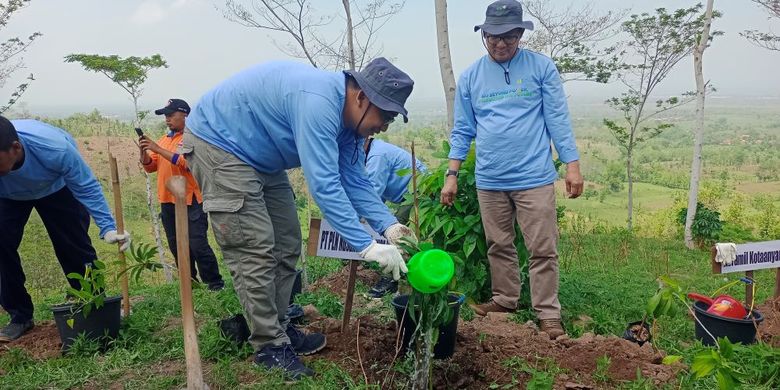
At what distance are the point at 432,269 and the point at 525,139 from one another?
149 centimetres

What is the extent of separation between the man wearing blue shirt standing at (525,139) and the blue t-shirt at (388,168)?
941mm

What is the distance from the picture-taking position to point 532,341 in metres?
2.89

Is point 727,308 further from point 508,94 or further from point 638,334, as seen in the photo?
point 508,94

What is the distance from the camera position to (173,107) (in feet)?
16.0

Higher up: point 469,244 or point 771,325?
point 469,244

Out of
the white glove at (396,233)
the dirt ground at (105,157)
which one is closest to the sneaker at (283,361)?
the white glove at (396,233)

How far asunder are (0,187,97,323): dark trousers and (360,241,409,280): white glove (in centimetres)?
235

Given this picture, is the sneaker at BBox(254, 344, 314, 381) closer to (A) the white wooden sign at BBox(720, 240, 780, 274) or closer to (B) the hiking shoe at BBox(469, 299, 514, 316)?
(B) the hiking shoe at BBox(469, 299, 514, 316)

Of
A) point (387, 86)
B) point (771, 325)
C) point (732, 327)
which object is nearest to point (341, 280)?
point (387, 86)

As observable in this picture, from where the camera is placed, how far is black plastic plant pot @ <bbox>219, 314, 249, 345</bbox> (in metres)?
2.91

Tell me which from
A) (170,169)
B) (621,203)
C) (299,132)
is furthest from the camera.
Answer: (621,203)

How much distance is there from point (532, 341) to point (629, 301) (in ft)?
5.64

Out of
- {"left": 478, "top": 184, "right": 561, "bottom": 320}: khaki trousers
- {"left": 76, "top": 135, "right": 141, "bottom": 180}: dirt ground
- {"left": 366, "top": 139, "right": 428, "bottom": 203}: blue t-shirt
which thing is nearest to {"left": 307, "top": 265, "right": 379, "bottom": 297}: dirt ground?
{"left": 366, "top": 139, "right": 428, "bottom": 203}: blue t-shirt

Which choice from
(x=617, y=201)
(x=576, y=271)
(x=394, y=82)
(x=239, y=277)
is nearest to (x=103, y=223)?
(x=239, y=277)
